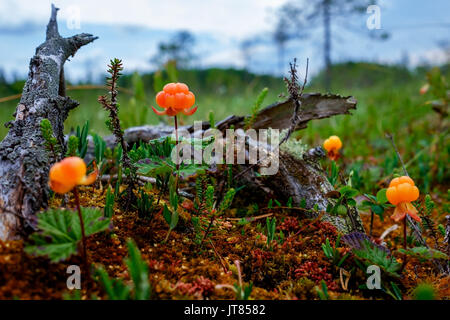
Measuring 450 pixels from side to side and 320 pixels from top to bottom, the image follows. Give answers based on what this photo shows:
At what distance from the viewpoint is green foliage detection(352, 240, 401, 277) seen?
129 cm

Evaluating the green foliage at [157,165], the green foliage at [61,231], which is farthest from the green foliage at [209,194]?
the green foliage at [61,231]

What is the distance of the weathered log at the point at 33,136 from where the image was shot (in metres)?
1.18

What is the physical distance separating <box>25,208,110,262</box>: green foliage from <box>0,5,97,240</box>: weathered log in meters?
0.06

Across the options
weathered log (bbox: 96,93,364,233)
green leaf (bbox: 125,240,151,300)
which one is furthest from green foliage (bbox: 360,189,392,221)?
green leaf (bbox: 125,240,151,300)

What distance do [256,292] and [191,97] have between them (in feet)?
2.67

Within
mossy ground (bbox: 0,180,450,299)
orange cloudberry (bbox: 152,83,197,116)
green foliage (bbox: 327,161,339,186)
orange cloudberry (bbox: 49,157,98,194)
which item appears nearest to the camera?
orange cloudberry (bbox: 49,157,98,194)

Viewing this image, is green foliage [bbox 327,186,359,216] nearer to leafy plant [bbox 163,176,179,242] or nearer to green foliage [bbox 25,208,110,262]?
leafy plant [bbox 163,176,179,242]

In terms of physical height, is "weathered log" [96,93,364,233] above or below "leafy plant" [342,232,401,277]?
above

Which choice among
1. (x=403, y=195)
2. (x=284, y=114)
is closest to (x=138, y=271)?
(x=403, y=195)

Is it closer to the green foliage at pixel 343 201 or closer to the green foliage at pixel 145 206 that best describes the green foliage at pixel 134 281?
the green foliage at pixel 145 206

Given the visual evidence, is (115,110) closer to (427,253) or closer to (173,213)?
(173,213)

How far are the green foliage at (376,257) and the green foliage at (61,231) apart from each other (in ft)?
3.26

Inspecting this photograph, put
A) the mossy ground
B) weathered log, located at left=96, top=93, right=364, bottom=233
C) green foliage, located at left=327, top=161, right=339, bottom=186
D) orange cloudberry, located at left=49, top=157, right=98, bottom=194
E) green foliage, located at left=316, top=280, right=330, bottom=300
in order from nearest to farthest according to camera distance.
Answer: orange cloudberry, located at left=49, top=157, right=98, bottom=194, the mossy ground, green foliage, located at left=316, top=280, right=330, bottom=300, weathered log, located at left=96, top=93, right=364, bottom=233, green foliage, located at left=327, top=161, right=339, bottom=186
